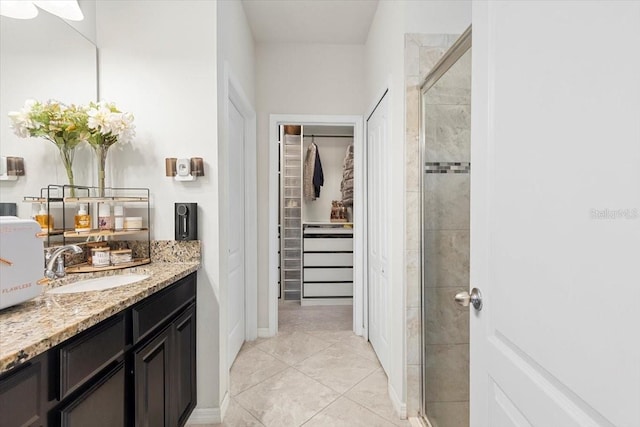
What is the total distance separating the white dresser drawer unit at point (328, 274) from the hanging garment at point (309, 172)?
3.66 feet

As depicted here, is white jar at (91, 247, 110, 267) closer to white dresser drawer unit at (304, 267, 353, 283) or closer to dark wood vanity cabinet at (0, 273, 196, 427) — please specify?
dark wood vanity cabinet at (0, 273, 196, 427)

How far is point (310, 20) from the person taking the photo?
286 centimetres

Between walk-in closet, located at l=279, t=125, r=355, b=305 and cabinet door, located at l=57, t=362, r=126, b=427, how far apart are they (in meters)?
3.14

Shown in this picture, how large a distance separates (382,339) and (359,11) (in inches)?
102

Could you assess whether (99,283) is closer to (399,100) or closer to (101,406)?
(101,406)

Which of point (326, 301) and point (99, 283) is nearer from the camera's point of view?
point (99, 283)

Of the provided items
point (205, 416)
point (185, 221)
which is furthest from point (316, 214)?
point (205, 416)

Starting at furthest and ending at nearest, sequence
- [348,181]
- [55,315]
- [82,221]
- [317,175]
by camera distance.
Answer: [317,175], [348,181], [82,221], [55,315]

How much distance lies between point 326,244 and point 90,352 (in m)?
3.37

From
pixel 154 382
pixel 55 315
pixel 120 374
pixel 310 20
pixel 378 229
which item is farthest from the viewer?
pixel 310 20

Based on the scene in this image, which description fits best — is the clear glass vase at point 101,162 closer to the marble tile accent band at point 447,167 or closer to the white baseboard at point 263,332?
the marble tile accent band at point 447,167

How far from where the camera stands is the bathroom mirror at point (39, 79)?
1.40 meters
